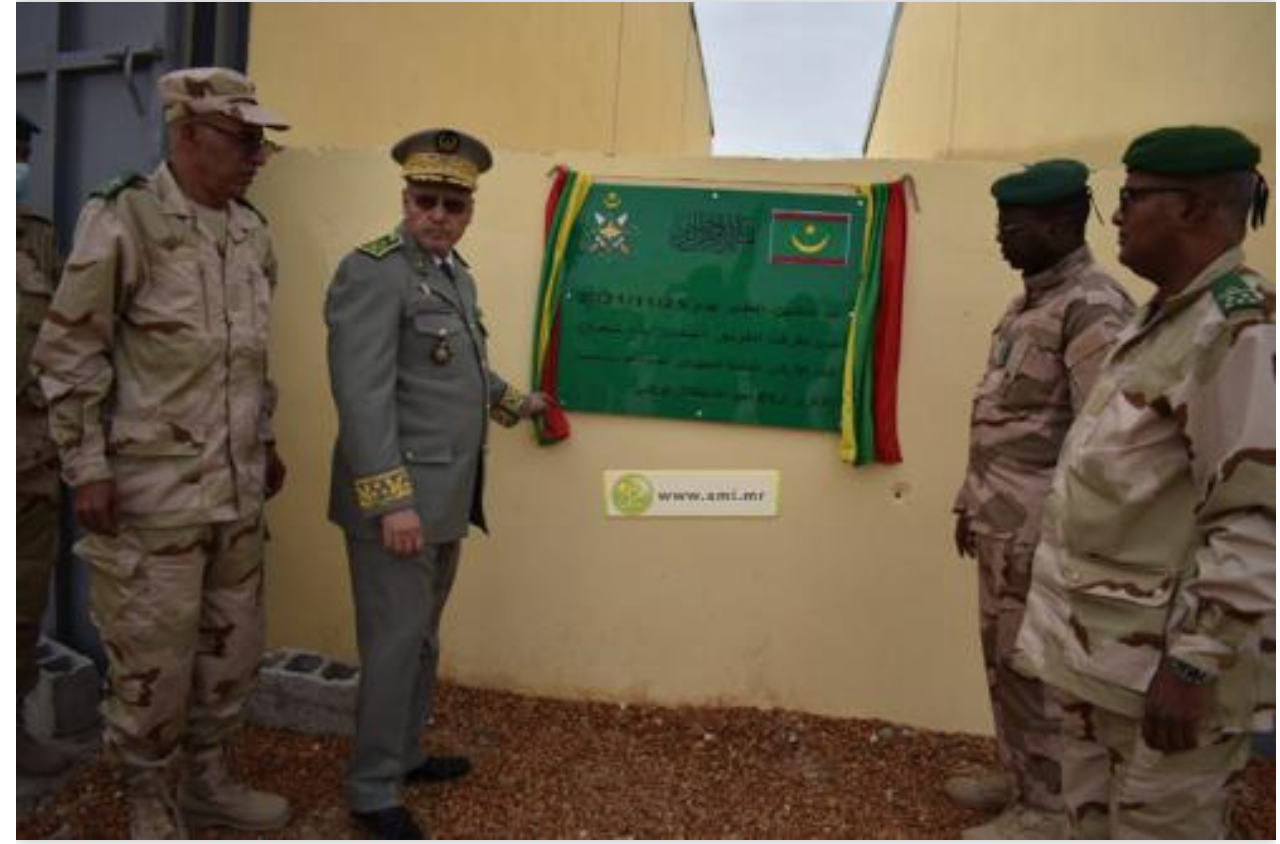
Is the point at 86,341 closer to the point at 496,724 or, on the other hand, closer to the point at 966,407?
the point at 496,724

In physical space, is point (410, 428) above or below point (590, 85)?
below

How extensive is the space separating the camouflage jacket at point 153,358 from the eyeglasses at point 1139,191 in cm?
201

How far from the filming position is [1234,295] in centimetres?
167

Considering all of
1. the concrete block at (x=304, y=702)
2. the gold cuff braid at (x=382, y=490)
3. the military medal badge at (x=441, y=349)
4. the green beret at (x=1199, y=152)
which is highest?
the green beret at (x=1199, y=152)

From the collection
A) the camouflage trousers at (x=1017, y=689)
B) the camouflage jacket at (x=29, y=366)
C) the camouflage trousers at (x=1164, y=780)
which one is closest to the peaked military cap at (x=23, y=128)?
the camouflage jacket at (x=29, y=366)

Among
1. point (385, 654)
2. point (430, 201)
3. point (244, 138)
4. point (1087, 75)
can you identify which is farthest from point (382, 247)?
point (1087, 75)

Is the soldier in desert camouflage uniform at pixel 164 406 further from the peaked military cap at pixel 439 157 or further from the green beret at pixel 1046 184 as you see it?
the green beret at pixel 1046 184

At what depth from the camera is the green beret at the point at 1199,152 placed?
1.74m

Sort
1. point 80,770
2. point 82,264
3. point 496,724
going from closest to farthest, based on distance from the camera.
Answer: point 82,264, point 80,770, point 496,724

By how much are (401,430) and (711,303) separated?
1.32 metres

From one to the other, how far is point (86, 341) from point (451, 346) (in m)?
0.85

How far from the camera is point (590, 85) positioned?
6.28 meters

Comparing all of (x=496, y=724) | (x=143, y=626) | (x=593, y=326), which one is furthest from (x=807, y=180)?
(x=143, y=626)

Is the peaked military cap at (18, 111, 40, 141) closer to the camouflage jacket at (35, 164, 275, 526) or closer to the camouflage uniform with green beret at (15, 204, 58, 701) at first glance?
the camouflage uniform with green beret at (15, 204, 58, 701)
